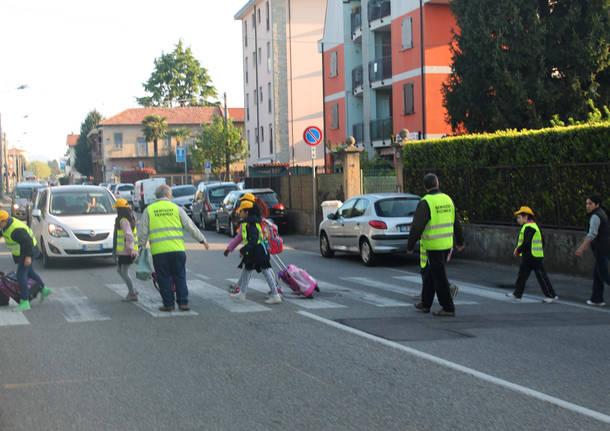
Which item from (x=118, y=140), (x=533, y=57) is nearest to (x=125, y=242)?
(x=533, y=57)

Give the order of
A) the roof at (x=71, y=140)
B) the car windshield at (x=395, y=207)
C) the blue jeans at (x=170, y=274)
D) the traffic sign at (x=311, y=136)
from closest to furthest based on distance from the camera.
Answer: the blue jeans at (x=170, y=274) < the car windshield at (x=395, y=207) < the traffic sign at (x=311, y=136) < the roof at (x=71, y=140)

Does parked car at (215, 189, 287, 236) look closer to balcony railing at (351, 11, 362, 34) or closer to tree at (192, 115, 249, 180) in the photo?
balcony railing at (351, 11, 362, 34)

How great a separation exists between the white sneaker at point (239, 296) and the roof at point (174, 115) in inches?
3154

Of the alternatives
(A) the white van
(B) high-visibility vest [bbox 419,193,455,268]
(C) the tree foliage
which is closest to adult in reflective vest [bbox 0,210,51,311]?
(B) high-visibility vest [bbox 419,193,455,268]

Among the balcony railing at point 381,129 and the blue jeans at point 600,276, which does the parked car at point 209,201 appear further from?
the blue jeans at point 600,276

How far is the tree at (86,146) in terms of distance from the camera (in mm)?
119562

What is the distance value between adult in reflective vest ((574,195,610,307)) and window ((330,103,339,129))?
34.3 m

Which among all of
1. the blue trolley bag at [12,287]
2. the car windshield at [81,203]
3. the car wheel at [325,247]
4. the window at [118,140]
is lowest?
the car wheel at [325,247]

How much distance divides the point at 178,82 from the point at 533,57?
2868 inches

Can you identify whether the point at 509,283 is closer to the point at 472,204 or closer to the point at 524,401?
the point at 472,204

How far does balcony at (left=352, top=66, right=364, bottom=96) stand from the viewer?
42031 millimetres

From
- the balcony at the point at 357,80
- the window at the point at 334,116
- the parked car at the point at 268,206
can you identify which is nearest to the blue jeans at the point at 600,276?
the parked car at the point at 268,206

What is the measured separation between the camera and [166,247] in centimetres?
996

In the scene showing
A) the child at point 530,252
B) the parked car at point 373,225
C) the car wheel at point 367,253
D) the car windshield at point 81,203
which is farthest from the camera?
the car windshield at point 81,203
